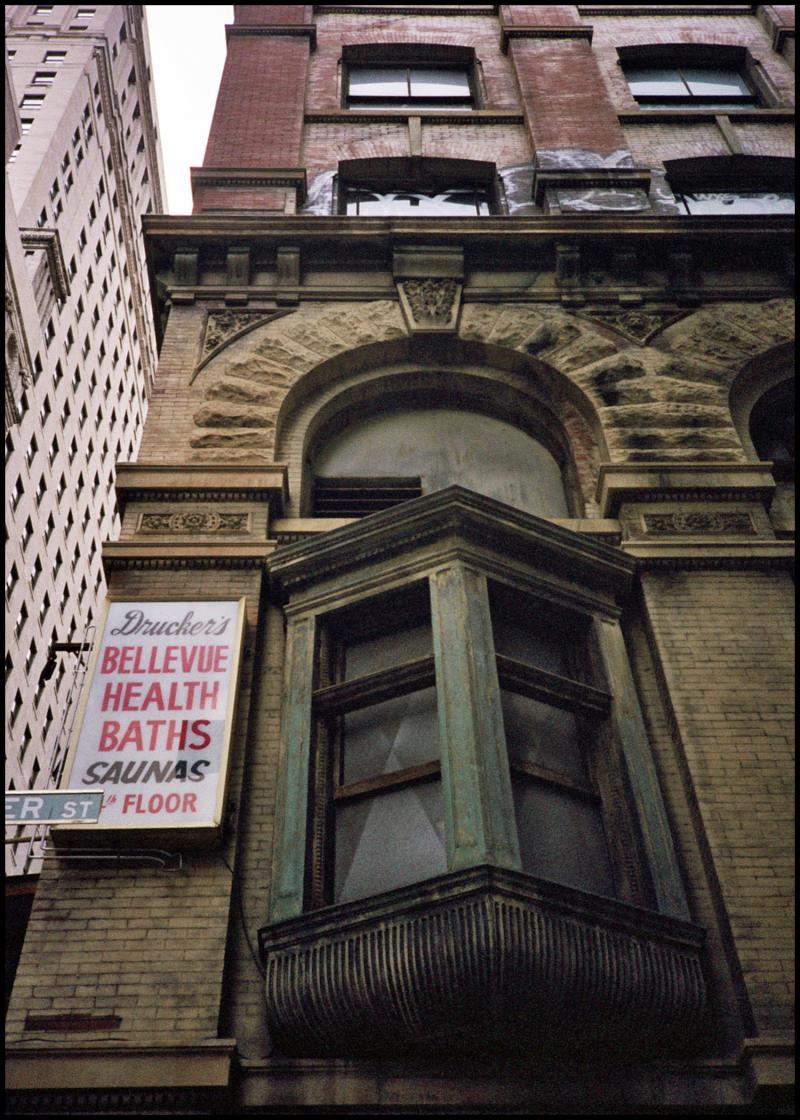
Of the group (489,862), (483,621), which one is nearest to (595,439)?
(483,621)

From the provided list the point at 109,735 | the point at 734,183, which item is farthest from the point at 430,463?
the point at 734,183

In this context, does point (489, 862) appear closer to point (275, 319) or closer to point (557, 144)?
point (275, 319)

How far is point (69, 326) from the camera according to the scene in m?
58.3

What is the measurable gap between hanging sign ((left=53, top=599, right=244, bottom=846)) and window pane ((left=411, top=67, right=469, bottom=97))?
13.4 metres

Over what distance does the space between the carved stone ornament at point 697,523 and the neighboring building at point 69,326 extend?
30894 millimetres

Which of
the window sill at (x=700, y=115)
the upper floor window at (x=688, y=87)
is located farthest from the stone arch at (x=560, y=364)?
the upper floor window at (x=688, y=87)

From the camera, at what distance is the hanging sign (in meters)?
7.98

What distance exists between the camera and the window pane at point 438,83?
19.4 meters

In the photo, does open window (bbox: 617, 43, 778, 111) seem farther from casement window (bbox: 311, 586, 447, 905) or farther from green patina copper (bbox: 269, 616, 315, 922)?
green patina copper (bbox: 269, 616, 315, 922)

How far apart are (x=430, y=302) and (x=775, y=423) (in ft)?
14.7

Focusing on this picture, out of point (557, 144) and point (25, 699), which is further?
point (25, 699)

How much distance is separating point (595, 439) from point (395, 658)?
4201 millimetres

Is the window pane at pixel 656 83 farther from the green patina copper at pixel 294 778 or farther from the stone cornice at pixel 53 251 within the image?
the stone cornice at pixel 53 251

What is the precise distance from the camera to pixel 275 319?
44.7 ft
